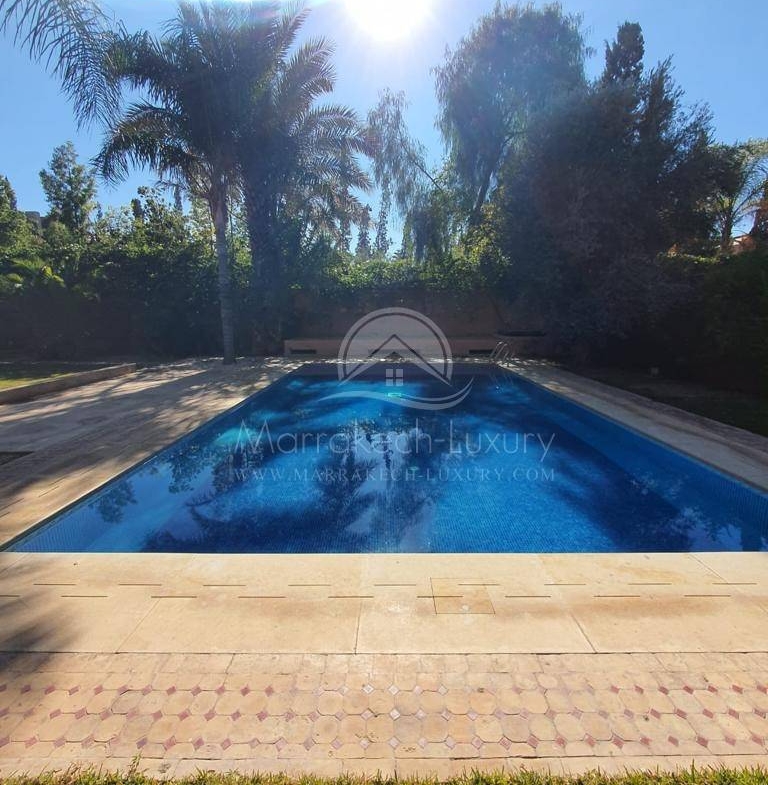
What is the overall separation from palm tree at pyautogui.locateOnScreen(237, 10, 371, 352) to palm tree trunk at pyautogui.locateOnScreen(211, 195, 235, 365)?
4.24 ft

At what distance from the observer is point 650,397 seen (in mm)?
9078

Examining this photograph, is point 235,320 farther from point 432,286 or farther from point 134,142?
point 432,286

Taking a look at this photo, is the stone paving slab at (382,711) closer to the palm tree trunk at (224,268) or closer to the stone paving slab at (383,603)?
the stone paving slab at (383,603)

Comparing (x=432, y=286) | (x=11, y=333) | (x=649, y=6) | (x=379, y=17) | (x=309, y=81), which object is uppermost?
(x=379, y=17)

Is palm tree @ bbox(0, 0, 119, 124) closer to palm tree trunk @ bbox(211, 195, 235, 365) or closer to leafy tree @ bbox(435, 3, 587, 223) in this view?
palm tree trunk @ bbox(211, 195, 235, 365)

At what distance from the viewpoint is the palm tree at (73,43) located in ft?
21.1

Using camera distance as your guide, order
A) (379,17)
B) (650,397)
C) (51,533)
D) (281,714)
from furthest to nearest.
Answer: (379,17), (650,397), (51,533), (281,714)

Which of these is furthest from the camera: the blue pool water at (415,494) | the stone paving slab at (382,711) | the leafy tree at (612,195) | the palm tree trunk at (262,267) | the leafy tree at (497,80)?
the leafy tree at (497,80)

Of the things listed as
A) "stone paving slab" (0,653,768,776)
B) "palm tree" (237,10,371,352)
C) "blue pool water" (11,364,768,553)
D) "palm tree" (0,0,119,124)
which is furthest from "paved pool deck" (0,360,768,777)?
"palm tree" (237,10,371,352)

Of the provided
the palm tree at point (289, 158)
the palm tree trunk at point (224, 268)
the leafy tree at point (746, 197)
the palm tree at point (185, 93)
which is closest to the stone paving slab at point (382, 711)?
Result: the palm tree trunk at point (224, 268)

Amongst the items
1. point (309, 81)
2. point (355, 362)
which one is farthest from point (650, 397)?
point (309, 81)

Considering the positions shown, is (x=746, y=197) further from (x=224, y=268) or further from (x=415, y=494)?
(x=415, y=494)

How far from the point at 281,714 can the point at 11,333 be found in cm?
1882
